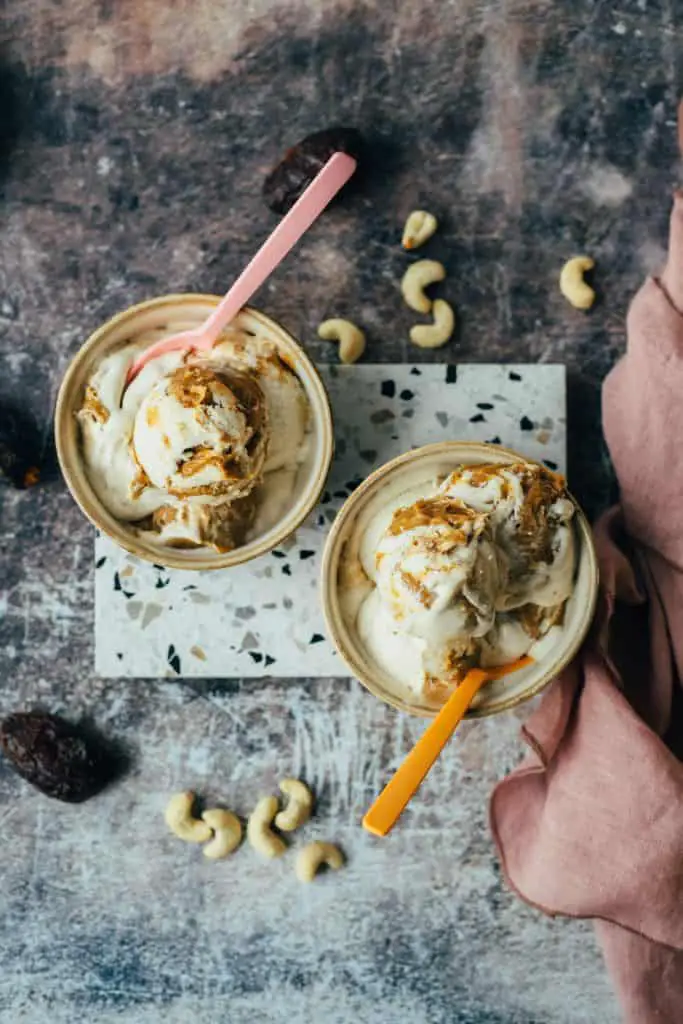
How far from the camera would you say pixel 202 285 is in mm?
1525

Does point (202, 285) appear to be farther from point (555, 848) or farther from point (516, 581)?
point (555, 848)

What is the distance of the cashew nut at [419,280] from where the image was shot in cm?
151

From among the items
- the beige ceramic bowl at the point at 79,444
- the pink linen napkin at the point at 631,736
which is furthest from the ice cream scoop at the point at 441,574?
the pink linen napkin at the point at 631,736

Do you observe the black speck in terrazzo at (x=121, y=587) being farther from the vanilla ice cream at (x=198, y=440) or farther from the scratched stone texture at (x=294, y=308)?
the vanilla ice cream at (x=198, y=440)

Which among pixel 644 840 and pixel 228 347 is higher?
pixel 228 347

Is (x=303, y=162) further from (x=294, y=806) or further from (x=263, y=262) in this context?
(x=294, y=806)

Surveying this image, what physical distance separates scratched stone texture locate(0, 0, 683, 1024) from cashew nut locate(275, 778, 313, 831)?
0.07 ft

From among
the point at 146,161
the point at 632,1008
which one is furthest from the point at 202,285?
the point at 632,1008

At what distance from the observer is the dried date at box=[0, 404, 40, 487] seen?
1479 mm

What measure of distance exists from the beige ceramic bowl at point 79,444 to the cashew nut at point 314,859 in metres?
0.42

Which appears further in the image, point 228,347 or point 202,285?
point 202,285

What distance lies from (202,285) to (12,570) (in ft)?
1.43

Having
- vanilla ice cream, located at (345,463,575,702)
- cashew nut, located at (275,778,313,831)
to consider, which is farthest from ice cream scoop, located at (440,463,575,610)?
cashew nut, located at (275,778,313,831)

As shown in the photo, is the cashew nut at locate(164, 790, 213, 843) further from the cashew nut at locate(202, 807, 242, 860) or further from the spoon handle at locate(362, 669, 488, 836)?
the spoon handle at locate(362, 669, 488, 836)
